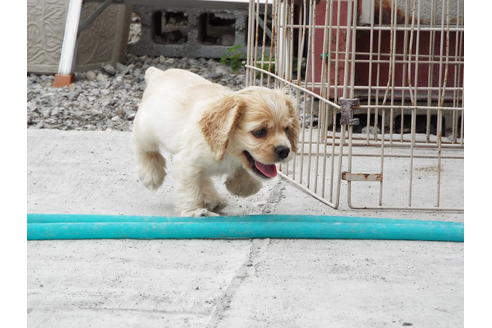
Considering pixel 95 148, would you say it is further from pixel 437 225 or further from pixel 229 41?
pixel 229 41

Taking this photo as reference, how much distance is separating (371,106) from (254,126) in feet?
2.47

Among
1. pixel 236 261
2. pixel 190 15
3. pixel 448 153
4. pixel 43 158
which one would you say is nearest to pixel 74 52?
pixel 190 15

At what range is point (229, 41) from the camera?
807cm

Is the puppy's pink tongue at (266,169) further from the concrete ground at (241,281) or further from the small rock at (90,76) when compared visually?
the small rock at (90,76)

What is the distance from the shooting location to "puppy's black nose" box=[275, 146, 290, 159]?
3.09 meters

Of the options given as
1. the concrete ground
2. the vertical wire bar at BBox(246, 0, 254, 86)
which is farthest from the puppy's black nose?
the vertical wire bar at BBox(246, 0, 254, 86)

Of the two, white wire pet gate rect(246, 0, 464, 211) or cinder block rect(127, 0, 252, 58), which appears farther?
cinder block rect(127, 0, 252, 58)

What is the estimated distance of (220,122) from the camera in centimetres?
315

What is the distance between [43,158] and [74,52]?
211cm

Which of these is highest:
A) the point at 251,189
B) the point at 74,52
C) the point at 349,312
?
the point at 74,52

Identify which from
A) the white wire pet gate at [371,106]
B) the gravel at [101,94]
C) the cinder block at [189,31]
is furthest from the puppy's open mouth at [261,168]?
the cinder block at [189,31]

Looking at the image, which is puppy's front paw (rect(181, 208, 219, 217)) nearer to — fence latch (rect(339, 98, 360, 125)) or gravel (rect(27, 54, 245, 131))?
fence latch (rect(339, 98, 360, 125))

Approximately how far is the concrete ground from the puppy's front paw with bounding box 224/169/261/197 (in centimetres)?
17

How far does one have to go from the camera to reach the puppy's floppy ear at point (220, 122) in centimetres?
314
